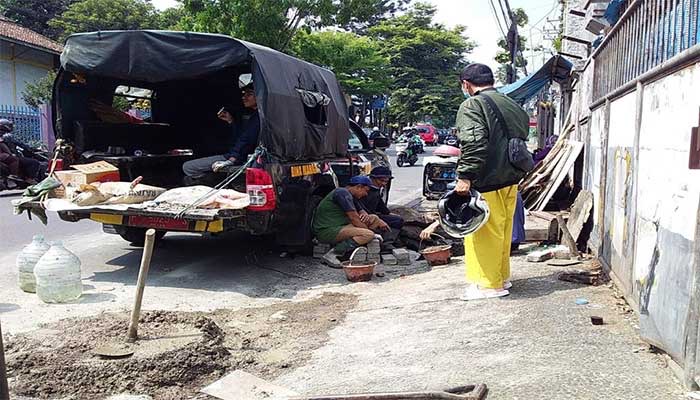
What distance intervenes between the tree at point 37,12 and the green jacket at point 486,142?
136 ft

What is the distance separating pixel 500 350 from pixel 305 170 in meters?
3.91

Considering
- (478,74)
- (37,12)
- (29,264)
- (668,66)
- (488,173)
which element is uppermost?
(37,12)

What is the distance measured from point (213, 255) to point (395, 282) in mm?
2607

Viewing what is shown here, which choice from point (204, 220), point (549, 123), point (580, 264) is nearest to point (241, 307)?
point (204, 220)

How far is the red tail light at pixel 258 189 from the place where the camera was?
6.28 m

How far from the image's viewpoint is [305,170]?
24.3ft

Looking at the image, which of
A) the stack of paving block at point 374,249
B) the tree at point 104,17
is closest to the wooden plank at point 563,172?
the stack of paving block at point 374,249

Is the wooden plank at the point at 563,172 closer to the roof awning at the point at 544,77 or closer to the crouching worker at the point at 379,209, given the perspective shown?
the crouching worker at the point at 379,209

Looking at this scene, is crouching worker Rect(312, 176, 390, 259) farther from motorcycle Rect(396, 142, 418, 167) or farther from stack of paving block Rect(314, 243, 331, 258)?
motorcycle Rect(396, 142, 418, 167)

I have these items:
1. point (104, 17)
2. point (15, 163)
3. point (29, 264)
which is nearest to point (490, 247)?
point (29, 264)

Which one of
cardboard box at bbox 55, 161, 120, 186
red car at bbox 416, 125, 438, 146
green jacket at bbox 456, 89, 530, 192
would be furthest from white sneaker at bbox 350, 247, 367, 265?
red car at bbox 416, 125, 438, 146

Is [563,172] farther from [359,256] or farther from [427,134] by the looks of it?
[427,134]

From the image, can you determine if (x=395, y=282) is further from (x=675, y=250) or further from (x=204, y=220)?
(x=675, y=250)

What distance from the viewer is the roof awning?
49.5ft
